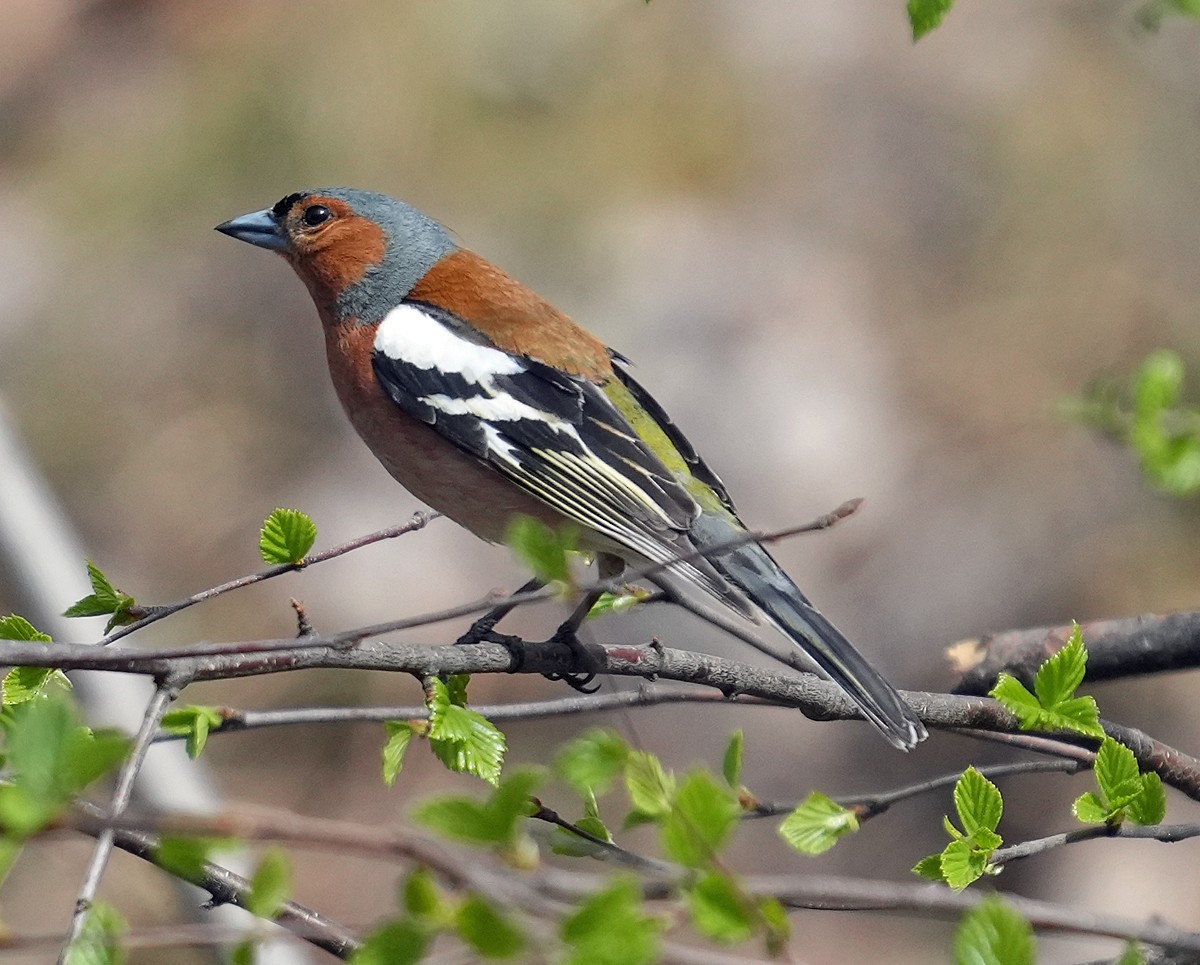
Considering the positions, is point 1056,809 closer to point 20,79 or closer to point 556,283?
point 556,283

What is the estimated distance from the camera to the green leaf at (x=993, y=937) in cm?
122

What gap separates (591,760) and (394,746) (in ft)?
2.44

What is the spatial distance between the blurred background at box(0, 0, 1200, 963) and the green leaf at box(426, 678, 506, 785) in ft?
13.4

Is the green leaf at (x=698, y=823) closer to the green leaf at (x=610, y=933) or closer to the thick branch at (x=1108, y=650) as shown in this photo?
the green leaf at (x=610, y=933)

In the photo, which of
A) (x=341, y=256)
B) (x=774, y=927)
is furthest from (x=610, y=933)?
(x=341, y=256)

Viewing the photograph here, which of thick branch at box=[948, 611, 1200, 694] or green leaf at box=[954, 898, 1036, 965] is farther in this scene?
thick branch at box=[948, 611, 1200, 694]

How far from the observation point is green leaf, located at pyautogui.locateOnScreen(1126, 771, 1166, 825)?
206 cm

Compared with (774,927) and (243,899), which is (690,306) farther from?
Result: (774,927)

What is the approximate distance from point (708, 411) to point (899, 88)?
3466 mm

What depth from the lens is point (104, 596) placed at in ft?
7.14

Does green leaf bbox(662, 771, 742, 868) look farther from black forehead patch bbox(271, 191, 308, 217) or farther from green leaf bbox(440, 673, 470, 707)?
black forehead patch bbox(271, 191, 308, 217)

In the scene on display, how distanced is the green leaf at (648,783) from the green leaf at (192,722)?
0.73 m

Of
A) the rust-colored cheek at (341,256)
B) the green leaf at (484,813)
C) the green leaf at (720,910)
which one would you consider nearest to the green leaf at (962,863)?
the green leaf at (720,910)

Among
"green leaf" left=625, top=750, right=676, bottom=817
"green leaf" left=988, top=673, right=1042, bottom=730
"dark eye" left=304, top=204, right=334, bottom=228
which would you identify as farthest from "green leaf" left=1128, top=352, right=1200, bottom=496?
"dark eye" left=304, top=204, right=334, bottom=228
